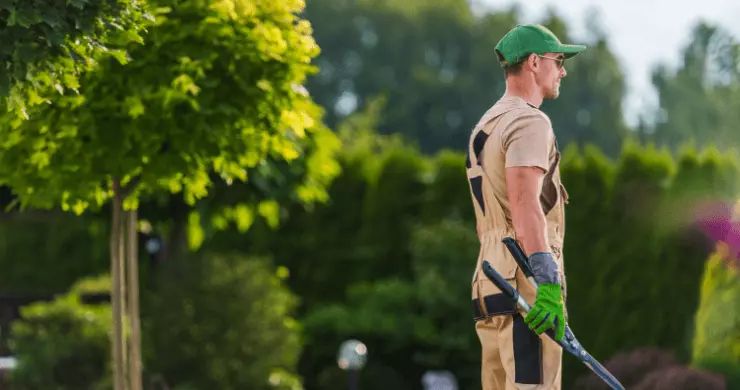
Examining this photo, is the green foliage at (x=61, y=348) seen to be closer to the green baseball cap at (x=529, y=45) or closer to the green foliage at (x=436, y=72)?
the green baseball cap at (x=529, y=45)

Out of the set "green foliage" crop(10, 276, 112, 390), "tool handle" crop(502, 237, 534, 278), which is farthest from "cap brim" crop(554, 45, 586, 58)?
"green foliage" crop(10, 276, 112, 390)

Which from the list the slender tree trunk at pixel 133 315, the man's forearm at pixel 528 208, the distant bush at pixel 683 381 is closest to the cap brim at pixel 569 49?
the man's forearm at pixel 528 208

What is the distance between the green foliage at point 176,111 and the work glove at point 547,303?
11.5 ft

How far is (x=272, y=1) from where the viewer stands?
26.5 ft

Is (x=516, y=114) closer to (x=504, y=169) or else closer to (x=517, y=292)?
(x=504, y=169)

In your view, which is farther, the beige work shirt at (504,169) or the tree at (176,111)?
the tree at (176,111)

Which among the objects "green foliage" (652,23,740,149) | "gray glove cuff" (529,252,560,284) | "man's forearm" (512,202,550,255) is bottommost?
"gray glove cuff" (529,252,560,284)

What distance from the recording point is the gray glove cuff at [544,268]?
4.67 m

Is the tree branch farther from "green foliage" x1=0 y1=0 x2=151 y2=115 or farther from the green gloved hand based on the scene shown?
the green gloved hand

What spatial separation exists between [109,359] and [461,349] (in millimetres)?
4371

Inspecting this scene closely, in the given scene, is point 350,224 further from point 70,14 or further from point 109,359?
point 70,14

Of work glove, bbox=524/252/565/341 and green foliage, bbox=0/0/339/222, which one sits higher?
green foliage, bbox=0/0/339/222

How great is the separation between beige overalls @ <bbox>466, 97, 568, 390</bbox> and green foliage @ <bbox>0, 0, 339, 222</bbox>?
3.06 meters

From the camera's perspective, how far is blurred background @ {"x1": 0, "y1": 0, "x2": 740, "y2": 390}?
7793 mm
